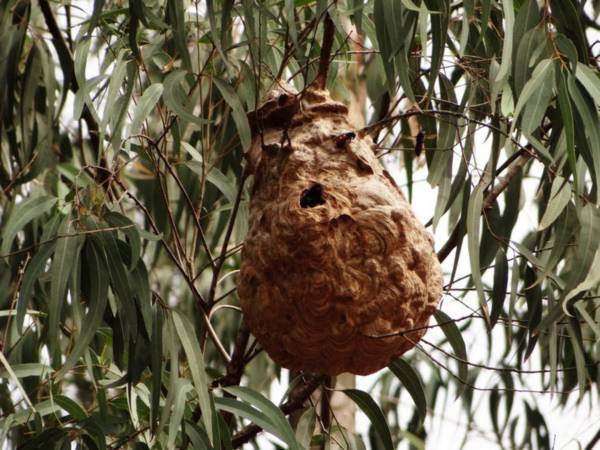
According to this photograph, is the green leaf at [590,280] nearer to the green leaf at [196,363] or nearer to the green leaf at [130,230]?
the green leaf at [196,363]

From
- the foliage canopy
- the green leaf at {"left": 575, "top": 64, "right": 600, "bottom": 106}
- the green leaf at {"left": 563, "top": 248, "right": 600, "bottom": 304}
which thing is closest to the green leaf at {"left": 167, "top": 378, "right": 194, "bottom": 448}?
the foliage canopy

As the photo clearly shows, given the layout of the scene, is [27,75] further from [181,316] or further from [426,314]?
[426,314]

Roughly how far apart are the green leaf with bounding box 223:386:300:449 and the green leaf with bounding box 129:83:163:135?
1.45 feet

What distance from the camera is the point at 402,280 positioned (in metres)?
1.67

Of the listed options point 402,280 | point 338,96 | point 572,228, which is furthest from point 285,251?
point 338,96

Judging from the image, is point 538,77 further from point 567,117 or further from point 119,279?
point 119,279

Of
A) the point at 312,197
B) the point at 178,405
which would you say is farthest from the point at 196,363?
the point at 312,197

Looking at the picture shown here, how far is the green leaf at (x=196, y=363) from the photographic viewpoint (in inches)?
70.1

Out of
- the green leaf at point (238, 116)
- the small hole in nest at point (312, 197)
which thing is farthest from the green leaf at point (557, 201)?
the green leaf at point (238, 116)

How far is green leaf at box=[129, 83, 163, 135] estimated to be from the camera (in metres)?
1.91

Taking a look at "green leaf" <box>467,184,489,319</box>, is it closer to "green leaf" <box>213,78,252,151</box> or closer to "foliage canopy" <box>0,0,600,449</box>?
"foliage canopy" <box>0,0,600,449</box>

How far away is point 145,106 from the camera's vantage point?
1937 millimetres

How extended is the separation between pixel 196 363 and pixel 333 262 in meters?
0.34

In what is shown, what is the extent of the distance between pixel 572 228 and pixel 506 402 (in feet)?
4.06
